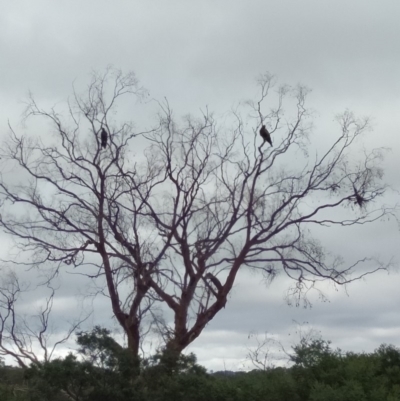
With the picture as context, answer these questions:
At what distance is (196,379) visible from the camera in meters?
16.7

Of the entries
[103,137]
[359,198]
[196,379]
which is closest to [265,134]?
[359,198]

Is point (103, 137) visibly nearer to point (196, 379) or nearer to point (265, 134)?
point (265, 134)

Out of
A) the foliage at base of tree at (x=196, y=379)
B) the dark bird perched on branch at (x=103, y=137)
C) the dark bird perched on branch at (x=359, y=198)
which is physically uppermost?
the dark bird perched on branch at (x=103, y=137)

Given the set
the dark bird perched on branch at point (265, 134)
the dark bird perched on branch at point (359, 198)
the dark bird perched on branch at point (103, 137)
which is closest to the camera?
the dark bird perched on branch at point (103, 137)

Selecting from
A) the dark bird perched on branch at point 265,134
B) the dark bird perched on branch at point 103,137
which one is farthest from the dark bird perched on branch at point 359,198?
the dark bird perched on branch at point 103,137

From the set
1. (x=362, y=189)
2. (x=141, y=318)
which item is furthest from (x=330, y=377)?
(x=362, y=189)

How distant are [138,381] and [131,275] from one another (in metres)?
6.12

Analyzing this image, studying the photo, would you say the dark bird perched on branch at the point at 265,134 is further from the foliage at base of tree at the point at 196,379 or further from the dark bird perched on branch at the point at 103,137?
the foliage at base of tree at the point at 196,379

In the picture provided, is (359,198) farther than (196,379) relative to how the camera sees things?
Yes

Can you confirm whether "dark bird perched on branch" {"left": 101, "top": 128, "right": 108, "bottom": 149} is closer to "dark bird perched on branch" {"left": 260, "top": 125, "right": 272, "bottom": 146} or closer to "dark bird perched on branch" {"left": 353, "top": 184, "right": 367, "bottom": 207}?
"dark bird perched on branch" {"left": 260, "top": 125, "right": 272, "bottom": 146}

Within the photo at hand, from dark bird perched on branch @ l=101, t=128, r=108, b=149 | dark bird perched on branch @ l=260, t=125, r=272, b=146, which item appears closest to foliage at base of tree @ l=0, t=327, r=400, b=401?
dark bird perched on branch @ l=101, t=128, r=108, b=149

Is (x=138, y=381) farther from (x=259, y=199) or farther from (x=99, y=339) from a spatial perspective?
(x=259, y=199)

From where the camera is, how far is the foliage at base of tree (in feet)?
48.7

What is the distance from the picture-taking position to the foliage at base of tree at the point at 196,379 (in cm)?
1485
